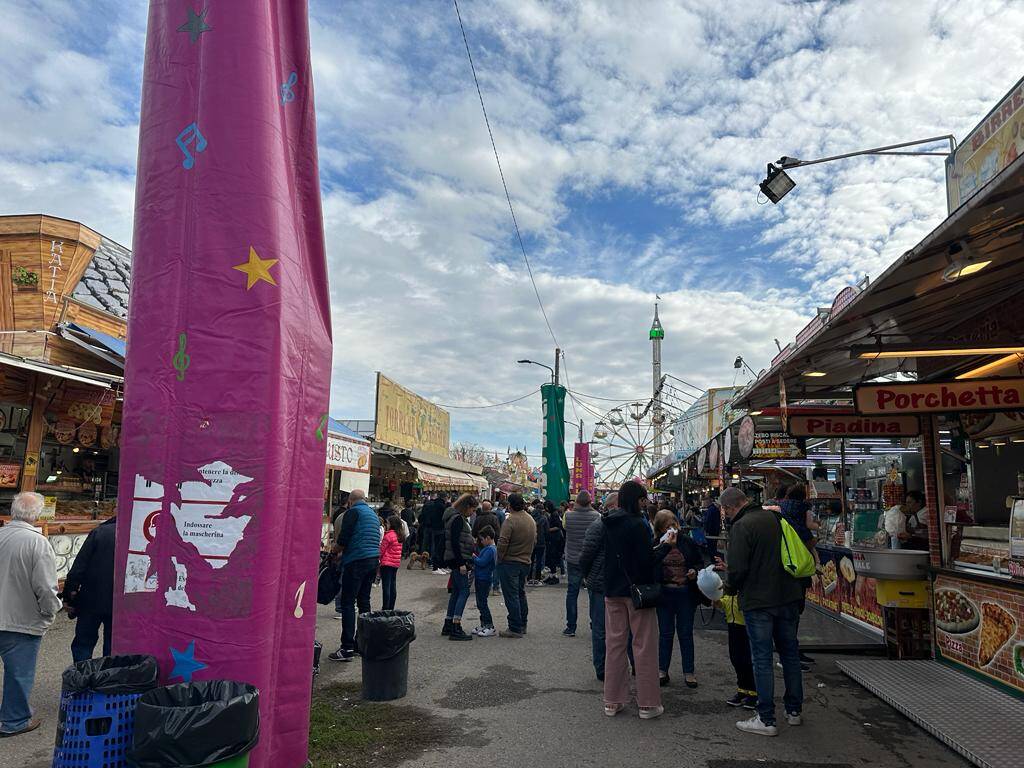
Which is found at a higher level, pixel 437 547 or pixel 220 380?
pixel 220 380

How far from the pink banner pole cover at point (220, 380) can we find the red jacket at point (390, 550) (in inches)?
195

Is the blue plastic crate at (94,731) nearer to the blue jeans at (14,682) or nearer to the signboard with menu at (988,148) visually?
the blue jeans at (14,682)

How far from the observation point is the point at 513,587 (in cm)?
893

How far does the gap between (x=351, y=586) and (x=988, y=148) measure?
952 centimetres

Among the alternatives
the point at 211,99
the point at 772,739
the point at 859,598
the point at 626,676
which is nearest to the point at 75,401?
the point at 211,99

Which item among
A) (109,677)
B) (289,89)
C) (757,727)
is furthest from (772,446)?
(109,677)

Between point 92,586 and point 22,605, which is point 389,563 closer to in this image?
point 92,586

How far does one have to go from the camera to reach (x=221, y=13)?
4137 mm

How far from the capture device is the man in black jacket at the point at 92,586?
5418 millimetres

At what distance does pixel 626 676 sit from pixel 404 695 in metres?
2.03

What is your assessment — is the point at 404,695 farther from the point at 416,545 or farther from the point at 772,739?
the point at 416,545

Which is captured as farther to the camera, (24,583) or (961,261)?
(24,583)

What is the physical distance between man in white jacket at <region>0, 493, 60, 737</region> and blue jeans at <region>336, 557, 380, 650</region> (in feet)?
9.69

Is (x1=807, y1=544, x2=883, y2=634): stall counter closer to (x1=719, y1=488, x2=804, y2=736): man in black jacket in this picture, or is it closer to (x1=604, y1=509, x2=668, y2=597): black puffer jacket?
(x1=719, y1=488, x2=804, y2=736): man in black jacket
